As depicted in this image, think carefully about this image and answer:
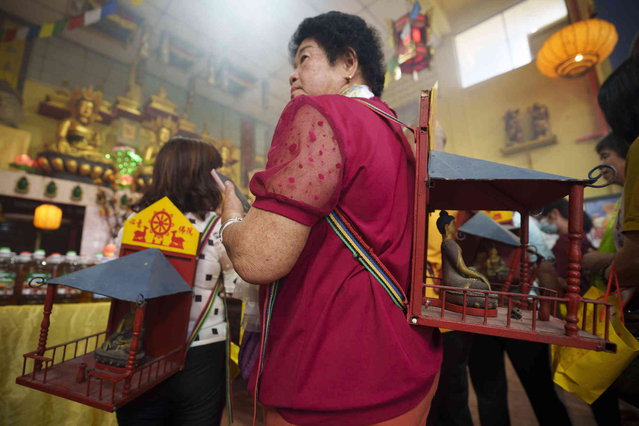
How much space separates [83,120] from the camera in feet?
13.4

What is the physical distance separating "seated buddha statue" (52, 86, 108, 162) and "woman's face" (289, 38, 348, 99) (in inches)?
157

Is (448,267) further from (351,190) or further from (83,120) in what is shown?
(83,120)

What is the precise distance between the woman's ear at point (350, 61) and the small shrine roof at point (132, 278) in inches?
33.1

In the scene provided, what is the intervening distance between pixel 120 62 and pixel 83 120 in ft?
6.59

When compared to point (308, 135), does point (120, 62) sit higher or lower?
higher

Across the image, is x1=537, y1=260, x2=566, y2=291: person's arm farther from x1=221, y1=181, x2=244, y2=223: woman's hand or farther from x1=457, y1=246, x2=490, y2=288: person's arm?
x1=221, y1=181, x2=244, y2=223: woman's hand

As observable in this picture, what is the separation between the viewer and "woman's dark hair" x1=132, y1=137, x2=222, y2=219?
3.94ft

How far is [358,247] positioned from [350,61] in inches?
23.9

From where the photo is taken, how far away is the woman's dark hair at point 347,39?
2.93 ft

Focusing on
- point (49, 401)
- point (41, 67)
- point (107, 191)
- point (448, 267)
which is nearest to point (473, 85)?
point (448, 267)

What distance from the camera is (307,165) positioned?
0.58 meters

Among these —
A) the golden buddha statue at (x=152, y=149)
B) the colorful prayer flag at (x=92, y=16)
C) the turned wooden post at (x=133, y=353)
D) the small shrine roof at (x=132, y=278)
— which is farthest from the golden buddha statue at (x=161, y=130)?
the turned wooden post at (x=133, y=353)

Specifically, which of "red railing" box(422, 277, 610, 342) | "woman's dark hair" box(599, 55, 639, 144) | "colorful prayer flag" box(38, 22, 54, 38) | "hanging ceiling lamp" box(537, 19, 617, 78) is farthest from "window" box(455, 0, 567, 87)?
"colorful prayer flag" box(38, 22, 54, 38)

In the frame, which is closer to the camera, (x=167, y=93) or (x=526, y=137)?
(x=526, y=137)
